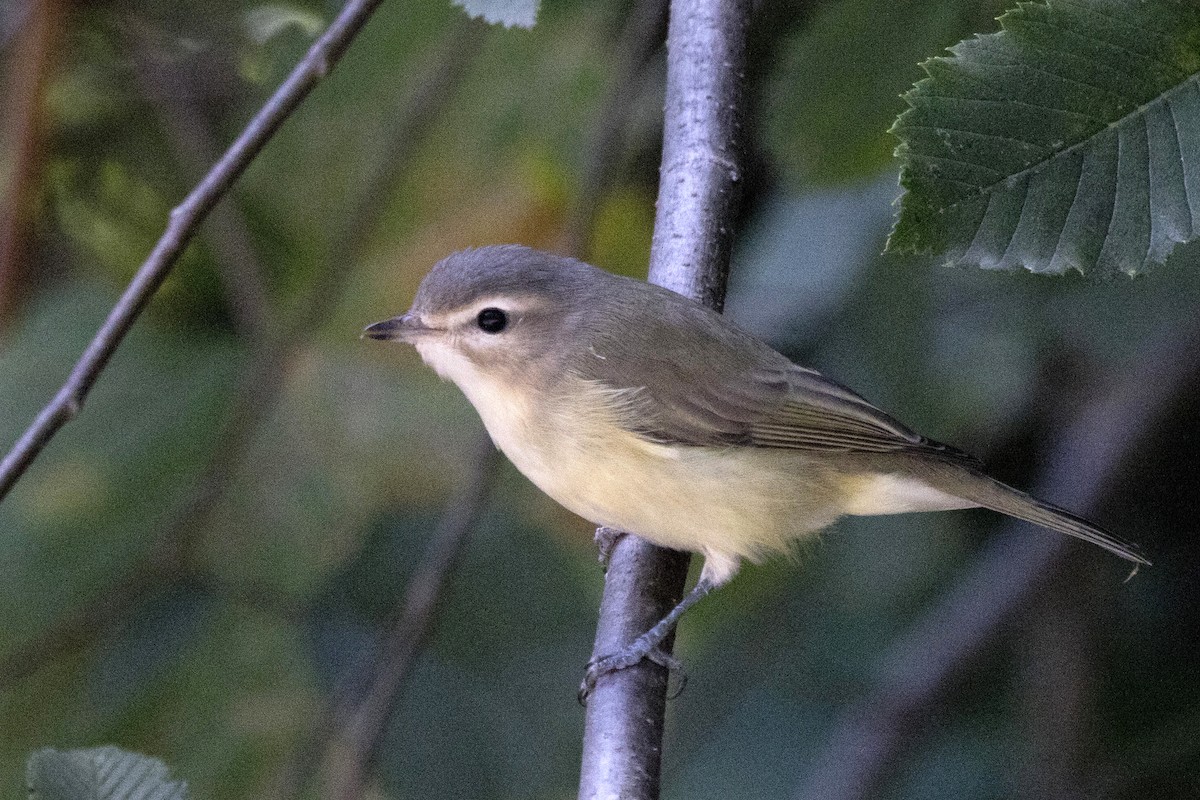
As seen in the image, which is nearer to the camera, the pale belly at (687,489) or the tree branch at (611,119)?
the pale belly at (687,489)

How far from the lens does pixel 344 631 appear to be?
150 inches

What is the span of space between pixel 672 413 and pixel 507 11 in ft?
3.69

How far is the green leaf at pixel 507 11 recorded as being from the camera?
2.13m

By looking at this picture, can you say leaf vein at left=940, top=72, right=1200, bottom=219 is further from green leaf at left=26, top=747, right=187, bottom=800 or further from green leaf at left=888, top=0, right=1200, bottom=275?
green leaf at left=26, top=747, right=187, bottom=800

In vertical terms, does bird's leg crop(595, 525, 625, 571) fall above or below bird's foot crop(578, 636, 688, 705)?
above

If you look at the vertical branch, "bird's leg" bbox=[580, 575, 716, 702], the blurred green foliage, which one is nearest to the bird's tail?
the blurred green foliage

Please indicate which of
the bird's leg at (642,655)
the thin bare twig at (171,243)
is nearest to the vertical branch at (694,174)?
the bird's leg at (642,655)

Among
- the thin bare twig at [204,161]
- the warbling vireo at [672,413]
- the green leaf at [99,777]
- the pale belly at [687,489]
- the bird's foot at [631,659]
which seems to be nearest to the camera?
the green leaf at [99,777]

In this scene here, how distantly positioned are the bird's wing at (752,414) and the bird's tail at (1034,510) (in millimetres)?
61

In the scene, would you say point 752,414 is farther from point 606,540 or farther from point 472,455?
point 472,455

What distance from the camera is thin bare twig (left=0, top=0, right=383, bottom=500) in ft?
6.95

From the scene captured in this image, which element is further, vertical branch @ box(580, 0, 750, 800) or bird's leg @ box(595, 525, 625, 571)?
bird's leg @ box(595, 525, 625, 571)

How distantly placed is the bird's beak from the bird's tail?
1320 mm

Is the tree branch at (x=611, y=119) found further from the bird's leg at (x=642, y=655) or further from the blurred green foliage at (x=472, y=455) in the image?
the bird's leg at (x=642, y=655)
